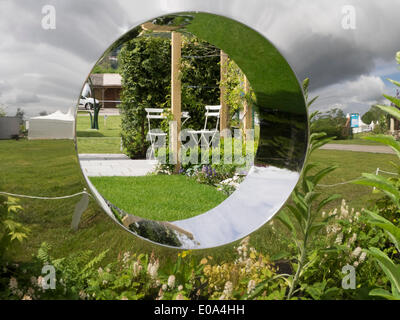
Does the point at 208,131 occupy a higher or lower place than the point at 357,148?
higher

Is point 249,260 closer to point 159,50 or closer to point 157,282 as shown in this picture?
point 157,282

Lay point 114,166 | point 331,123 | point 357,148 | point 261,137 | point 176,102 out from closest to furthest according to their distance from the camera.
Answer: point 331,123
point 357,148
point 261,137
point 176,102
point 114,166

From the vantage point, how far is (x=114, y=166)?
265 inches

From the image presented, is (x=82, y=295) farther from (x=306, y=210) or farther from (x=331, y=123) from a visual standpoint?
(x=331, y=123)

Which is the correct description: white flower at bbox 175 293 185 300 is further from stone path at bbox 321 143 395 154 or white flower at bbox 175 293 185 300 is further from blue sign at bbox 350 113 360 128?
blue sign at bbox 350 113 360 128

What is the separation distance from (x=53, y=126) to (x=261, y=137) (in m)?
1.46

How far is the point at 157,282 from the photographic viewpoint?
6.32 feet

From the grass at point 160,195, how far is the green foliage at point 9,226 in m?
2.65

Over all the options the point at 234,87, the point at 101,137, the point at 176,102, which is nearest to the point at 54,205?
the point at 176,102

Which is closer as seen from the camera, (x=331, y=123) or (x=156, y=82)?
(x=331, y=123)

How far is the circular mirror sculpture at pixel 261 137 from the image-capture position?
80.4 inches

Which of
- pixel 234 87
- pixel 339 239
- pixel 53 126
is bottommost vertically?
pixel 339 239

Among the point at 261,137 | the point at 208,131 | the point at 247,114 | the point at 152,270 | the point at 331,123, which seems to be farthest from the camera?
the point at 208,131

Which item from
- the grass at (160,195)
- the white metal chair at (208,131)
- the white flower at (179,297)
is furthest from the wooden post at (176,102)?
the white flower at (179,297)
